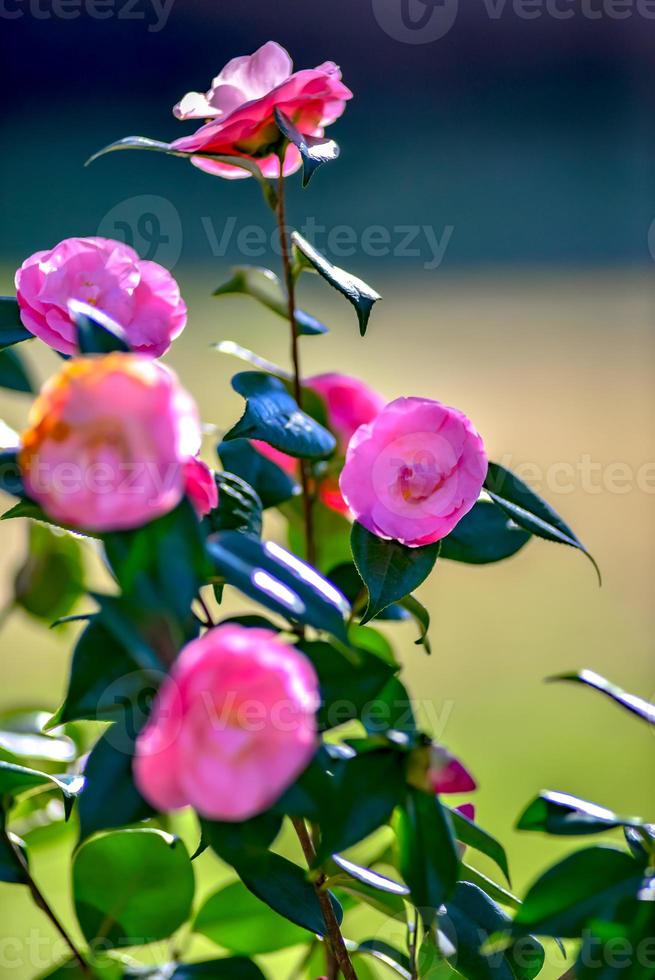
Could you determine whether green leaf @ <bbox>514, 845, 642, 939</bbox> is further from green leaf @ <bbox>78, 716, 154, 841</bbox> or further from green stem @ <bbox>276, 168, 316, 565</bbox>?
green stem @ <bbox>276, 168, 316, 565</bbox>

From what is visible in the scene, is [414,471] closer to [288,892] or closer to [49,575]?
[288,892]

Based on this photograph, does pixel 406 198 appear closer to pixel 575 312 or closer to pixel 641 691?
pixel 575 312

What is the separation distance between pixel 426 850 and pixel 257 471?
0.20 metres

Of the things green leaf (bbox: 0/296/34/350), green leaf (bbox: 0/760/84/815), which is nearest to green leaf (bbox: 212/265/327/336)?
green leaf (bbox: 0/296/34/350)

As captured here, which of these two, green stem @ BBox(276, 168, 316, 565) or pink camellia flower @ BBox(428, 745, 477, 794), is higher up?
green stem @ BBox(276, 168, 316, 565)

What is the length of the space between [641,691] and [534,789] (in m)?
0.28

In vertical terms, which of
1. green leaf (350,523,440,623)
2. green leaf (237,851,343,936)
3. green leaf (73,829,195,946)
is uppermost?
green leaf (350,523,440,623)

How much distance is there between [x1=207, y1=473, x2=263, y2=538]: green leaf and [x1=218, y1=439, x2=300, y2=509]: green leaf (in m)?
0.06

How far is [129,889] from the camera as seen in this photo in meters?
0.43

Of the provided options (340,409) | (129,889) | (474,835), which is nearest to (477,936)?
(474,835)

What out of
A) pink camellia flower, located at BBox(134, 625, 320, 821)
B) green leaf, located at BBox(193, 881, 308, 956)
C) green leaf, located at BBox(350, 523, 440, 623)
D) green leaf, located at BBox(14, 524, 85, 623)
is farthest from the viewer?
green leaf, located at BBox(14, 524, 85, 623)

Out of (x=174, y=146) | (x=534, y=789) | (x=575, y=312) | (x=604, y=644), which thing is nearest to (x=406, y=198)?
(x=575, y=312)

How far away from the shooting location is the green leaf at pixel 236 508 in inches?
14.4

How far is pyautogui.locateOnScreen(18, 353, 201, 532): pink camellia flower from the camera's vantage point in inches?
9.7
